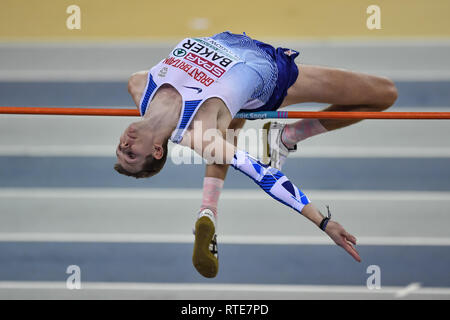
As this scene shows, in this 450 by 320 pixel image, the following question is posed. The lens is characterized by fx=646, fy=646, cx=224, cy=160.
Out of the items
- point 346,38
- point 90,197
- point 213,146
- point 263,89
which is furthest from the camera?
point 346,38

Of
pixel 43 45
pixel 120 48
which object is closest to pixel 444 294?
pixel 120 48

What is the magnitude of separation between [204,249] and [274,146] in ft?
1.61

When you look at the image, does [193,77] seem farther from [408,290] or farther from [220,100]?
[408,290]

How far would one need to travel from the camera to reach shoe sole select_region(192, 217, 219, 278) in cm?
227

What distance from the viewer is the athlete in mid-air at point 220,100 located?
1.99 metres

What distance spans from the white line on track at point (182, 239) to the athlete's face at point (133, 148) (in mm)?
1220

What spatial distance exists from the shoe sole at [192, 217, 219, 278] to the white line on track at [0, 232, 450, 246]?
1001 mm

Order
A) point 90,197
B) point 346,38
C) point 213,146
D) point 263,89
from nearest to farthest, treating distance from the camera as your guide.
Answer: point 213,146 < point 263,89 < point 90,197 < point 346,38

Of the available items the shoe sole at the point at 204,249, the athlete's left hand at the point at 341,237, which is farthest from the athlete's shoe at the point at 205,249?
the athlete's left hand at the point at 341,237

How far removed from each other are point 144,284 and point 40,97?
57.1 inches

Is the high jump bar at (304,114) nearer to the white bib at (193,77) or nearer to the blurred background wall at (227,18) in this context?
the white bib at (193,77)

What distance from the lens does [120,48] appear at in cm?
398

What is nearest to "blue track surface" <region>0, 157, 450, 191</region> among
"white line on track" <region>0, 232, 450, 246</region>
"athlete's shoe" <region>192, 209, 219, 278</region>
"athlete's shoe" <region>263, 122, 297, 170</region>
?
"white line on track" <region>0, 232, 450, 246</region>

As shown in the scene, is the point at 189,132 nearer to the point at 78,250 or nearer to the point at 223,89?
the point at 223,89
